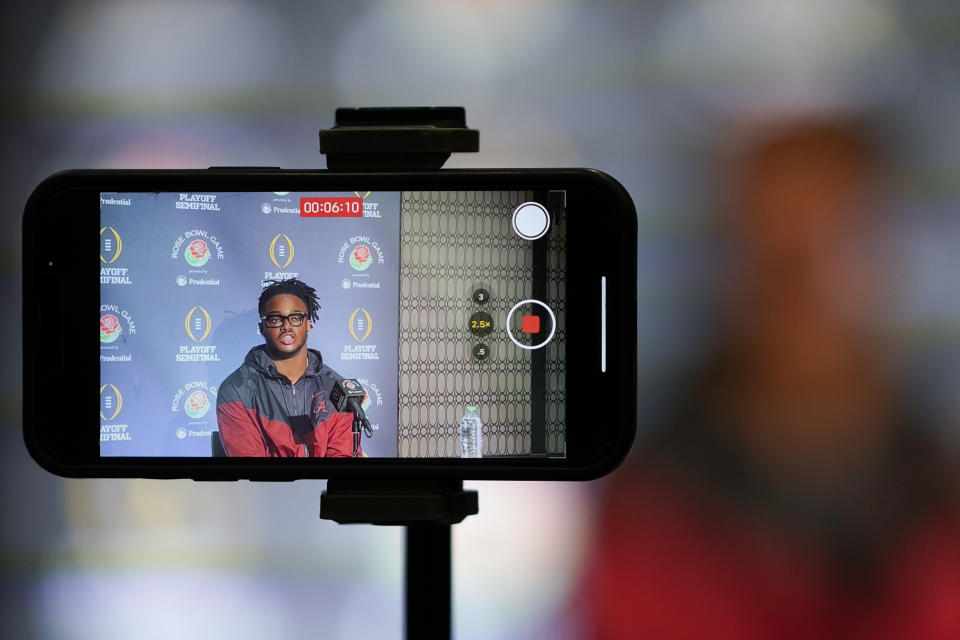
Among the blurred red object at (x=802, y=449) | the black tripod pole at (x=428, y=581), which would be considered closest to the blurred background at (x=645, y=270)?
the blurred red object at (x=802, y=449)

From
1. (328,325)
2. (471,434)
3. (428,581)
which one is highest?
(328,325)

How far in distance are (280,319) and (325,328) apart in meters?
0.05

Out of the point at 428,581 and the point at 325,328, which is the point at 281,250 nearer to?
the point at 325,328

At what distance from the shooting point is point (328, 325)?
741mm

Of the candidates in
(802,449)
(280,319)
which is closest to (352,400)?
(280,319)

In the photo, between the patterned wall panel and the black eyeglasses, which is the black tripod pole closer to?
the patterned wall panel

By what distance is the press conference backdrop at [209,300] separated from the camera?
73 centimetres

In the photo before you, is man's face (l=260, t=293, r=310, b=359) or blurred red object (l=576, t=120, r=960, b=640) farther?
blurred red object (l=576, t=120, r=960, b=640)

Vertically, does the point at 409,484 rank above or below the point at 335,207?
below

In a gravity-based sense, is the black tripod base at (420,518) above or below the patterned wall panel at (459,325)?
below

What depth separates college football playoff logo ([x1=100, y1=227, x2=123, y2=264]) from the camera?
737mm

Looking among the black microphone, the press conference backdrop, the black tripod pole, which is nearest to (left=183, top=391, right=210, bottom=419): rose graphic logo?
the press conference backdrop

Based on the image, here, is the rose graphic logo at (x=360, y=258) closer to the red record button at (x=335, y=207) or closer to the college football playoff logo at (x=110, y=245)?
the red record button at (x=335, y=207)
